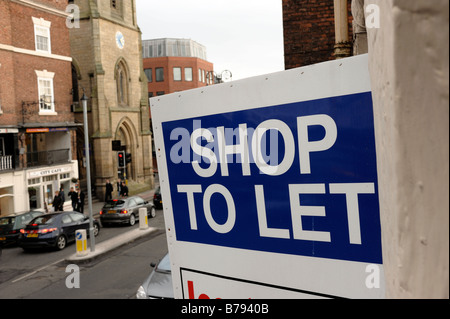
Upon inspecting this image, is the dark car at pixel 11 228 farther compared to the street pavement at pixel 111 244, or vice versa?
the dark car at pixel 11 228

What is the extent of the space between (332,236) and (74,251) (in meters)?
16.6

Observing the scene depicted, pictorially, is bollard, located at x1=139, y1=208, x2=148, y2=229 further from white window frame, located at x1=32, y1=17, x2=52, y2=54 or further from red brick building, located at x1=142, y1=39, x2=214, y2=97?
red brick building, located at x1=142, y1=39, x2=214, y2=97

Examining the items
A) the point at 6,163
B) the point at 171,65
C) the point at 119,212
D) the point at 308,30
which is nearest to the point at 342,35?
the point at 308,30

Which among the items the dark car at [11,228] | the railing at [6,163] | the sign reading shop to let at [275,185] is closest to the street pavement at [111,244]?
the dark car at [11,228]

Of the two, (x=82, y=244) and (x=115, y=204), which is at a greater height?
(x=115, y=204)

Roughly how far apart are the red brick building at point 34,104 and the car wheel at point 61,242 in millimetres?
7201

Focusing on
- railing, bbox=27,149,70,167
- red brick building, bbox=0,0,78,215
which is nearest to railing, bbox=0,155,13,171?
red brick building, bbox=0,0,78,215

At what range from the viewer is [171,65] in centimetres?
6388

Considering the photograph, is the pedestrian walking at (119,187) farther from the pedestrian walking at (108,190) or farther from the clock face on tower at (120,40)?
the clock face on tower at (120,40)

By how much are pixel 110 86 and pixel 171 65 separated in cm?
3102

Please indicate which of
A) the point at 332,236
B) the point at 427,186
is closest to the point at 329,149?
the point at 332,236

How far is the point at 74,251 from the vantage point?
56.7 ft

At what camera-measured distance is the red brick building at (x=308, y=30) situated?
31.0 feet

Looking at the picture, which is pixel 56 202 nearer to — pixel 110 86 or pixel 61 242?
pixel 61 242
